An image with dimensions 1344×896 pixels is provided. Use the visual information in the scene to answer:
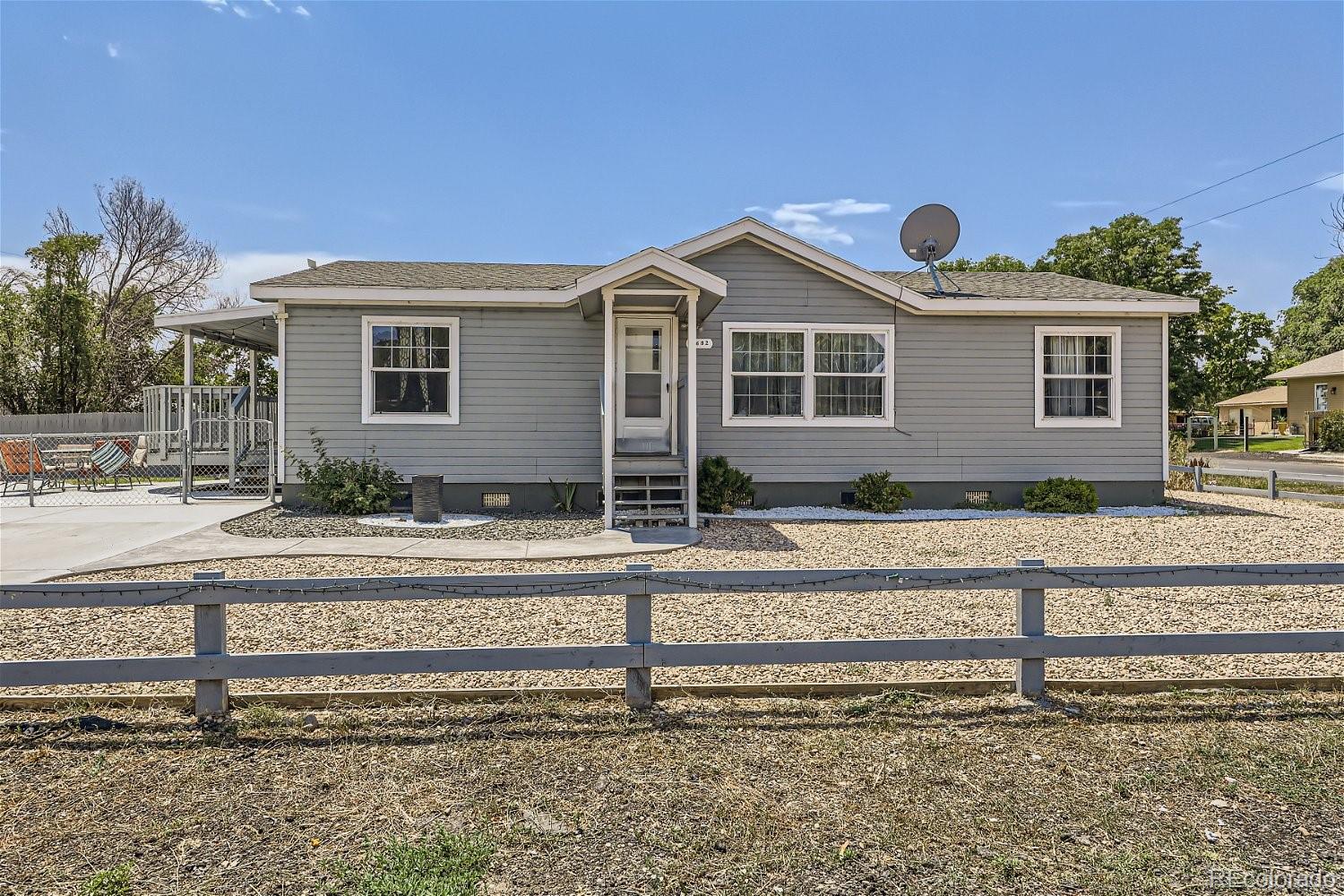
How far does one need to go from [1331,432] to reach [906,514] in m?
27.6

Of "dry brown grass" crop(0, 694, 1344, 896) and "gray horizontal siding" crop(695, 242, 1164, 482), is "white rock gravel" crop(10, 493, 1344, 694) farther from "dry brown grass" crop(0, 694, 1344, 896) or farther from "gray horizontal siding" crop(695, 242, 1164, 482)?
"gray horizontal siding" crop(695, 242, 1164, 482)

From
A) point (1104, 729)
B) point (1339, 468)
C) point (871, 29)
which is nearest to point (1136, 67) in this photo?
point (871, 29)

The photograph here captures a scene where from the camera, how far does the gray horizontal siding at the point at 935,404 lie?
11.5 metres

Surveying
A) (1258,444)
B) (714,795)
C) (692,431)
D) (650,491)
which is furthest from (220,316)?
(1258,444)

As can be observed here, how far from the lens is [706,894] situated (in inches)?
88.8

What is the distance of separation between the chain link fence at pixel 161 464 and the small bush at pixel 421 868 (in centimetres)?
1051

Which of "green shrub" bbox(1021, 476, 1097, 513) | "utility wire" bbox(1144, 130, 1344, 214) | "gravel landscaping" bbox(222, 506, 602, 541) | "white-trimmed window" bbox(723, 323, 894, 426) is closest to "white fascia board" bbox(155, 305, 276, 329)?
"gravel landscaping" bbox(222, 506, 602, 541)

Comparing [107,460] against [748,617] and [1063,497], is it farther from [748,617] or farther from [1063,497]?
[1063,497]

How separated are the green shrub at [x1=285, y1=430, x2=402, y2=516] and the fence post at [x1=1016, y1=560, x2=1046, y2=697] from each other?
919cm

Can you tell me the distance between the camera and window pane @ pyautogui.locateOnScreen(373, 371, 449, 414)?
11.2 m

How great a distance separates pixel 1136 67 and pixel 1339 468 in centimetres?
1415

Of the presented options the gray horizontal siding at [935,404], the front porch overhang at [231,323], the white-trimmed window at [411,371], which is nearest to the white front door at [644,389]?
the gray horizontal siding at [935,404]

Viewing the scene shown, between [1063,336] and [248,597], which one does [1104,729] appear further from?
[1063,336]

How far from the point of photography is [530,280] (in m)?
12.1
